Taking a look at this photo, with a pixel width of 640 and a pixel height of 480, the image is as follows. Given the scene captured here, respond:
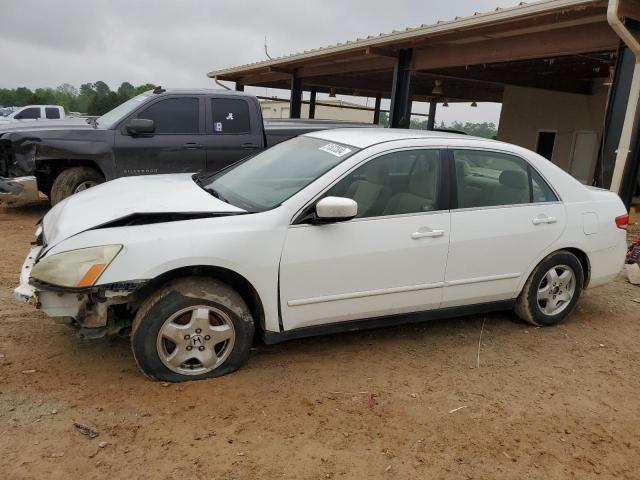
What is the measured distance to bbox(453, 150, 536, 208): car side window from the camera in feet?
12.9

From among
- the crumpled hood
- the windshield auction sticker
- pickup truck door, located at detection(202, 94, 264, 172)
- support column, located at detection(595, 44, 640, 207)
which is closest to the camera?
the crumpled hood

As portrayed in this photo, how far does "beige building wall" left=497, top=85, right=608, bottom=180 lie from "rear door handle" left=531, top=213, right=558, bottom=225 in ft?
38.7

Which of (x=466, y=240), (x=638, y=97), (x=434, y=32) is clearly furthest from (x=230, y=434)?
(x=434, y=32)

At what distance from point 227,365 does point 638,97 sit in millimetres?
7628

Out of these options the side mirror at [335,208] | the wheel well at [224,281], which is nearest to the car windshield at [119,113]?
the wheel well at [224,281]

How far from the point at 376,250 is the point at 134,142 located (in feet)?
Result: 16.2

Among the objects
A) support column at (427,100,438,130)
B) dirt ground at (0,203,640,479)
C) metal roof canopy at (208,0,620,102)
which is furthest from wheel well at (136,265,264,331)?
support column at (427,100,438,130)

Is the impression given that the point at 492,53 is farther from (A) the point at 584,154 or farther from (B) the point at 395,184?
(B) the point at 395,184

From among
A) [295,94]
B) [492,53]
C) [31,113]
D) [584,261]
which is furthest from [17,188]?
[31,113]

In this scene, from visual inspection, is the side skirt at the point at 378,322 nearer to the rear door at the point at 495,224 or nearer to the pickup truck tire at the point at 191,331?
the rear door at the point at 495,224

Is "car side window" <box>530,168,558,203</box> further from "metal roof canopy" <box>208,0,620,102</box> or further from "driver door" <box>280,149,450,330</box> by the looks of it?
"metal roof canopy" <box>208,0,620,102</box>

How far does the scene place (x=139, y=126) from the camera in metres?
7.05

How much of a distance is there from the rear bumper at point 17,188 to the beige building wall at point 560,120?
1361cm

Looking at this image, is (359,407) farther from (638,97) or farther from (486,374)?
(638,97)
